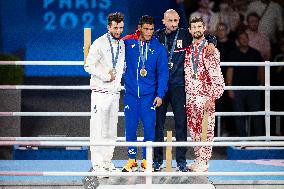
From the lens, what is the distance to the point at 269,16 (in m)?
15.0

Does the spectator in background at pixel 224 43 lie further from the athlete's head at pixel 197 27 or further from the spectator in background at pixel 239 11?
the athlete's head at pixel 197 27

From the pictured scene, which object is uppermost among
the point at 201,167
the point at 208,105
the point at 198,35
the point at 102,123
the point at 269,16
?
the point at 269,16

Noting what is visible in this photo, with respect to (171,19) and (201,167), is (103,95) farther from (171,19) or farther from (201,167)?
(201,167)

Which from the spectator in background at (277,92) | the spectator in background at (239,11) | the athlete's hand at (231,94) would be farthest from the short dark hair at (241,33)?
the athlete's hand at (231,94)

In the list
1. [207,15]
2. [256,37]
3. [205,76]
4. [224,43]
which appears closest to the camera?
[205,76]

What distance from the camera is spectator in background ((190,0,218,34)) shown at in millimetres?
14995

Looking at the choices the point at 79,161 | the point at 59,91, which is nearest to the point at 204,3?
the point at 59,91

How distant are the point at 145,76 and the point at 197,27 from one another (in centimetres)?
70

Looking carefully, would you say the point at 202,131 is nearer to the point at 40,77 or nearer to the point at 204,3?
the point at 204,3

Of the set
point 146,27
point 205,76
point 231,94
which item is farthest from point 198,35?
point 231,94

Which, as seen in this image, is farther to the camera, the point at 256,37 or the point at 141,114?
the point at 256,37

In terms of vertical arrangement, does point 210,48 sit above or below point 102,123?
above

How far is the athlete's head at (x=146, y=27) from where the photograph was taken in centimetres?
995

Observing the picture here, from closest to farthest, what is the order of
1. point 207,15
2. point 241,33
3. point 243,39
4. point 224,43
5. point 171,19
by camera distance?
point 171,19 → point 243,39 → point 241,33 → point 224,43 → point 207,15
